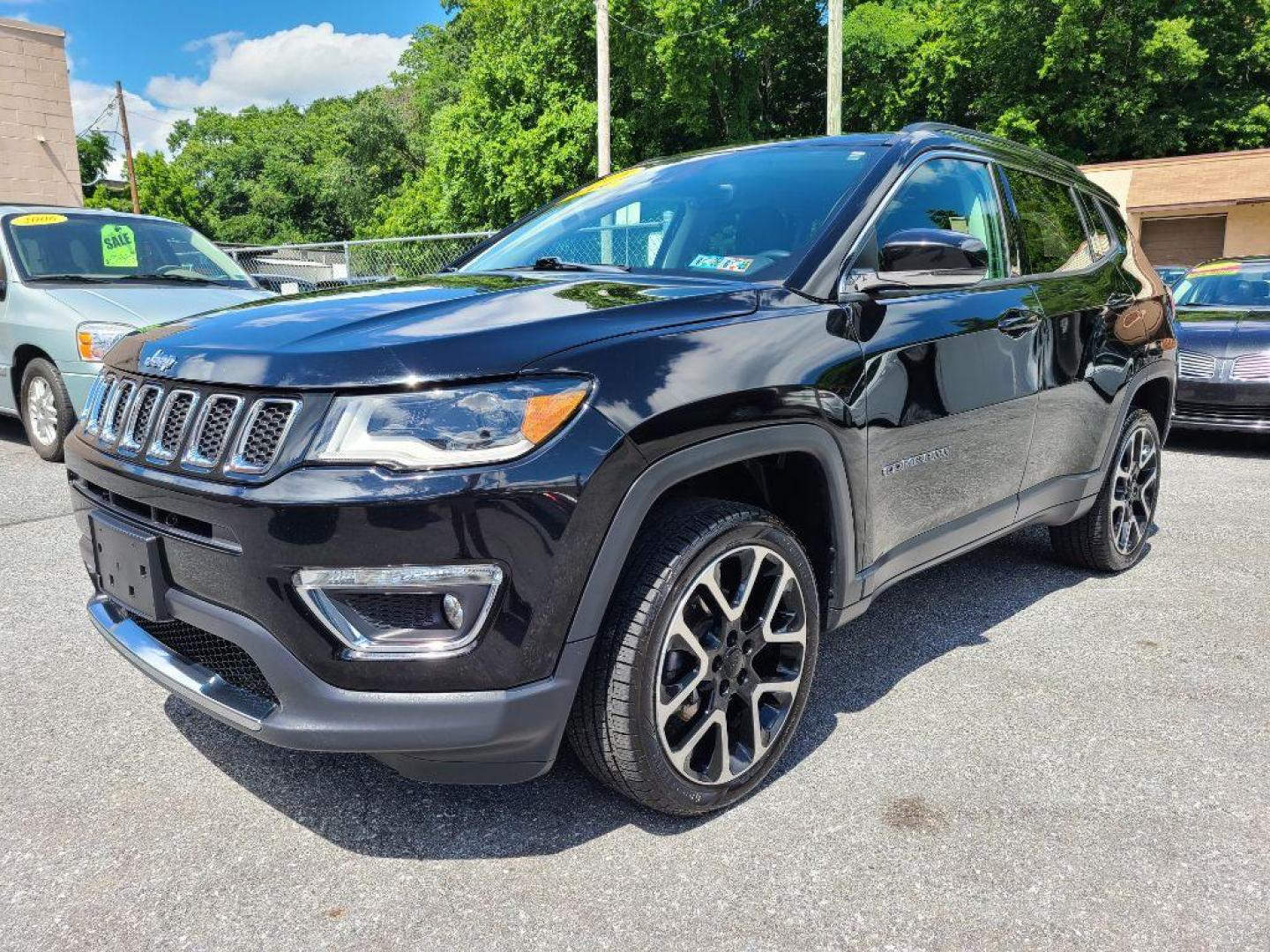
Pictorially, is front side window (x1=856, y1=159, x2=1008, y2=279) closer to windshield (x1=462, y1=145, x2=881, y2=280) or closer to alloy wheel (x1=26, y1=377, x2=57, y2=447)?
windshield (x1=462, y1=145, x2=881, y2=280)

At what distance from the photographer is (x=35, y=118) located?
1797 centimetres

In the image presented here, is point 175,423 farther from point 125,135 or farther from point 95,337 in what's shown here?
point 125,135

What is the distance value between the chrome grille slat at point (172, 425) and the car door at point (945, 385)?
1.65 meters

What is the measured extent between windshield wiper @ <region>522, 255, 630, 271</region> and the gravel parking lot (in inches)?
57.4

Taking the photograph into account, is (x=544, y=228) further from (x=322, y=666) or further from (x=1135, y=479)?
(x=1135, y=479)

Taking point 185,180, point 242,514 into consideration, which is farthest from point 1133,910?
point 185,180

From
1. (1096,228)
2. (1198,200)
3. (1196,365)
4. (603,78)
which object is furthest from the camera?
(1198,200)

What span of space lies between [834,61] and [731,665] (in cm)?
1682

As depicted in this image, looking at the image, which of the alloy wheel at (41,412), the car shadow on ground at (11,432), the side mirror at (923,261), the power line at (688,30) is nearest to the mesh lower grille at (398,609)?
the side mirror at (923,261)

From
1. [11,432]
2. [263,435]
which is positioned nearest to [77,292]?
[11,432]

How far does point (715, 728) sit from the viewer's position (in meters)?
2.39

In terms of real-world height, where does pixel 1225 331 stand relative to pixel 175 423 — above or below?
below

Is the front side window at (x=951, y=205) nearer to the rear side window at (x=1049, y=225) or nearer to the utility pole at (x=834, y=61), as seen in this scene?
the rear side window at (x=1049, y=225)

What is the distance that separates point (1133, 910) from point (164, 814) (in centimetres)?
222
